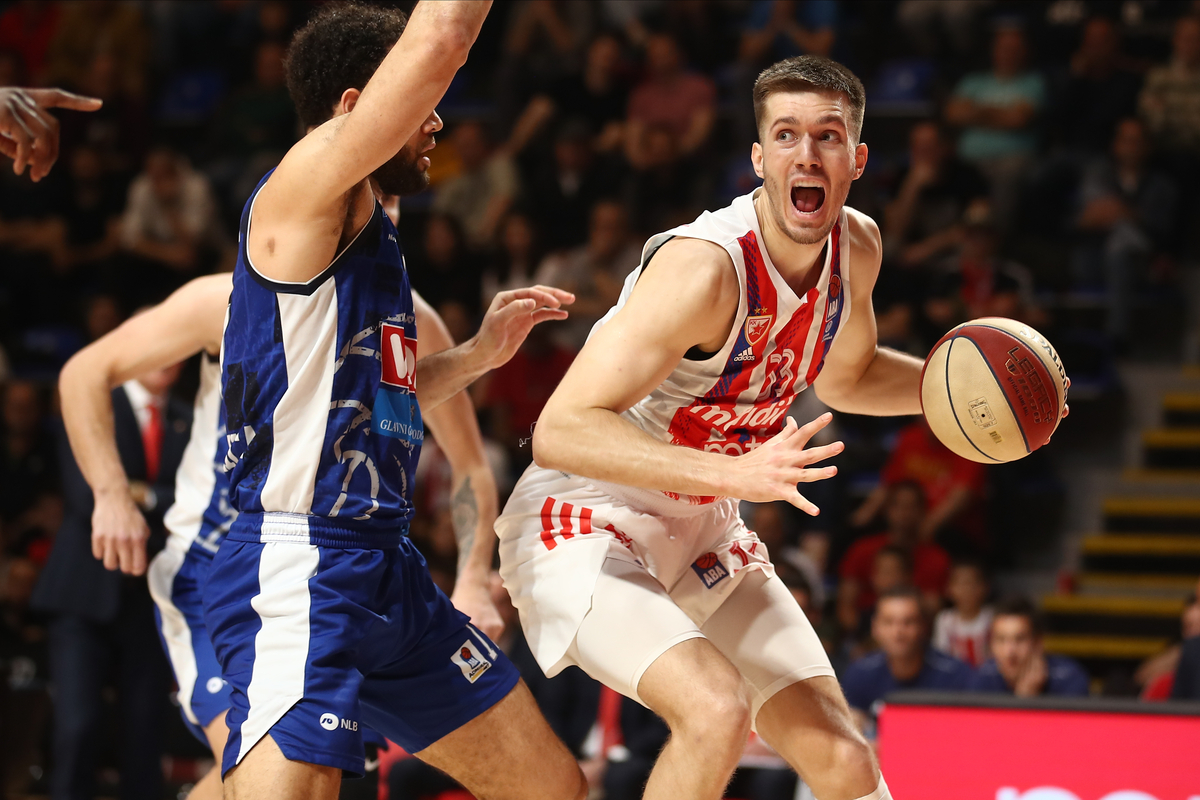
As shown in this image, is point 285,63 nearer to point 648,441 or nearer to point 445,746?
point 648,441

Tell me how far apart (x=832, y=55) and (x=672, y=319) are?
8081 mm

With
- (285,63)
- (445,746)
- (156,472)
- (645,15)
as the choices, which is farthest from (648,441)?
(645,15)

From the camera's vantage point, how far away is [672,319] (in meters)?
3.38

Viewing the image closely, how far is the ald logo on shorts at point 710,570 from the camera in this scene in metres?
3.86

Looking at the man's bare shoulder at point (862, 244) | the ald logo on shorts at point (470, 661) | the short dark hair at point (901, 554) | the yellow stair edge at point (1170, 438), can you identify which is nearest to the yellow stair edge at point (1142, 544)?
the yellow stair edge at point (1170, 438)

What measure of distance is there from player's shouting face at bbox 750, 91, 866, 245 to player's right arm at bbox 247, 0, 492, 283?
931mm

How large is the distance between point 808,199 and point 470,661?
1.51 metres

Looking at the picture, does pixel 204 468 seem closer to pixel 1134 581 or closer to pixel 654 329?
pixel 654 329

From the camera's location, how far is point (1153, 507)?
9.41 metres

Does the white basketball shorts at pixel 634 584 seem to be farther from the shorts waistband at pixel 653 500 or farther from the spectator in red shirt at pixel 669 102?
the spectator in red shirt at pixel 669 102

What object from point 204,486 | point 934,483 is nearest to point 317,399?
point 204,486

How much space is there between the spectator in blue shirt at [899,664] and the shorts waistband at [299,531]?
4.23 meters

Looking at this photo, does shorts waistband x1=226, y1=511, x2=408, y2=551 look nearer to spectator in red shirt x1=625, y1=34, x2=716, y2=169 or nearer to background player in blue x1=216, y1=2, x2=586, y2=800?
background player in blue x1=216, y1=2, x2=586, y2=800

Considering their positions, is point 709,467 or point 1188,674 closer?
point 709,467
